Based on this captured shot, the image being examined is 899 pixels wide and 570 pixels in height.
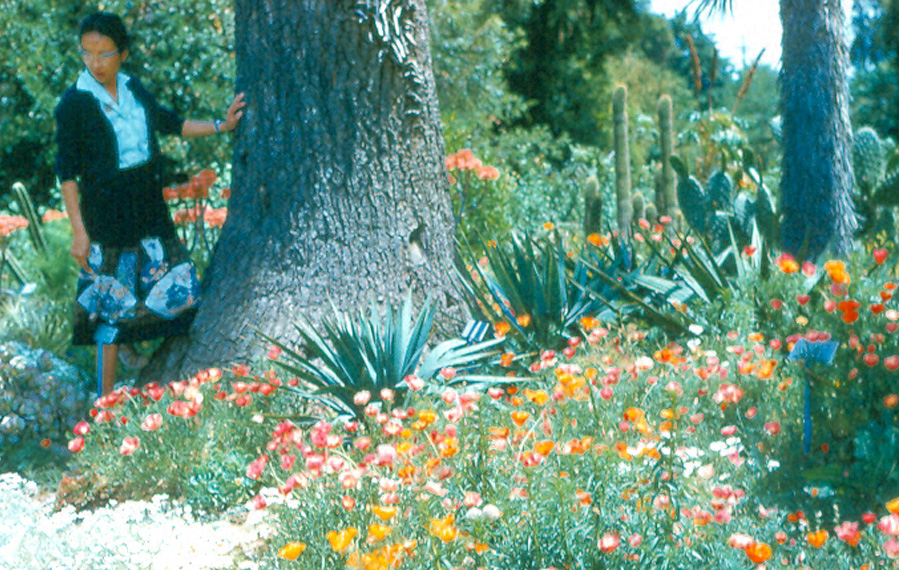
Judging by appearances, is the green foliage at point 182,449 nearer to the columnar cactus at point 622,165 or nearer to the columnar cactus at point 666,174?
the columnar cactus at point 622,165

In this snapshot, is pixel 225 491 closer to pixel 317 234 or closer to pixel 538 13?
pixel 317 234

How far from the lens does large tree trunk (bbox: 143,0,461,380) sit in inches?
171

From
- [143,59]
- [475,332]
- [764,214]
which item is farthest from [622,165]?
[475,332]

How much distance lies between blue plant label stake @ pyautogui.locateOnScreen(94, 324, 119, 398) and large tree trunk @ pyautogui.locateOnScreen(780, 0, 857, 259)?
4.25 meters

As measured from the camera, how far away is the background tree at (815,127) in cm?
618

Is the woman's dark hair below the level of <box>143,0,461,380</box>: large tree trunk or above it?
above

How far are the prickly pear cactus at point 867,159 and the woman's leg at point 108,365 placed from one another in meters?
6.01

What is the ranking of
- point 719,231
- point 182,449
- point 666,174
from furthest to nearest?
point 666,174
point 719,231
point 182,449

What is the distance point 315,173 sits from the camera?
14.3 feet

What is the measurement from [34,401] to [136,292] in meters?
0.80

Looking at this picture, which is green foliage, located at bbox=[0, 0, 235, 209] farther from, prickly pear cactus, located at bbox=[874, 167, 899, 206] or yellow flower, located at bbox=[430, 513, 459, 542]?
yellow flower, located at bbox=[430, 513, 459, 542]

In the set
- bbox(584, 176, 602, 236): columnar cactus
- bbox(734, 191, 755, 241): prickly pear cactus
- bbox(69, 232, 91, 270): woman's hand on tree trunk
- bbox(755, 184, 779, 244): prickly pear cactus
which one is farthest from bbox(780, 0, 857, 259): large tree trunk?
bbox(69, 232, 91, 270): woman's hand on tree trunk

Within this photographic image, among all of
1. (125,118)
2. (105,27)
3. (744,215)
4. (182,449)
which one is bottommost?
(182,449)

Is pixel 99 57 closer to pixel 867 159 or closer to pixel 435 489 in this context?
pixel 435 489
